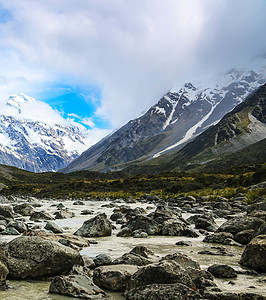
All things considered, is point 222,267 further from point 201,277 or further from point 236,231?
point 236,231

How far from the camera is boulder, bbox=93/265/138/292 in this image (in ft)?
19.7

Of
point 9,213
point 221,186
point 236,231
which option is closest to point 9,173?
point 221,186

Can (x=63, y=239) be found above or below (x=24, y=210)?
below

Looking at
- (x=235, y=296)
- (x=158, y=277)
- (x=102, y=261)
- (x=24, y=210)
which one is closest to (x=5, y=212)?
(x=24, y=210)

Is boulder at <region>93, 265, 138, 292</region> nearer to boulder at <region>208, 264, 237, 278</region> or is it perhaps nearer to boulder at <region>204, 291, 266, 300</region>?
boulder at <region>204, 291, 266, 300</region>

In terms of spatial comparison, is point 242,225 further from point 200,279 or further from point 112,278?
point 112,278

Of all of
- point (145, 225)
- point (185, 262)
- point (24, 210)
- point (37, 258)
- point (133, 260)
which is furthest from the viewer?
point (24, 210)

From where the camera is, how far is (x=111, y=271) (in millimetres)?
6309

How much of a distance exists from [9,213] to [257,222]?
13.9 metres

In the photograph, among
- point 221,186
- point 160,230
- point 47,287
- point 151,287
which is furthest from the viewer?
point 221,186

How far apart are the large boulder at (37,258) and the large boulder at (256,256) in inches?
186

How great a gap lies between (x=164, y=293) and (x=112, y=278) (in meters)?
1.75

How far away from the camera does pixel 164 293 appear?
4680 millimetres

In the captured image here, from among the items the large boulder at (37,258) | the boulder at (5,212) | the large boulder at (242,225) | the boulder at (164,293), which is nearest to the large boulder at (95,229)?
the large boulder at (242,225)
